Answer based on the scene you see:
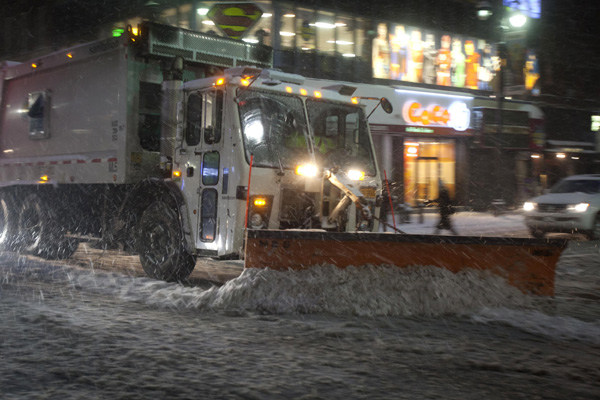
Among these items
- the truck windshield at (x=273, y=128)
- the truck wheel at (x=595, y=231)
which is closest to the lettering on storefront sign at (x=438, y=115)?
the truck wheel at (x=595, y=231)

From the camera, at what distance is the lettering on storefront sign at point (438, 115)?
26.3 metres

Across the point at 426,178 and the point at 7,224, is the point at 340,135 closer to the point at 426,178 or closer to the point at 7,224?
the point at 7,224

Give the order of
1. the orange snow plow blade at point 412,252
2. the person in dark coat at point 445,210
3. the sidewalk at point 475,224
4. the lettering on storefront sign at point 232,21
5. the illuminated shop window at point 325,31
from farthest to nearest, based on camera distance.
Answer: the illuminated shop window at point 325,31, the sidewalk at point 475,224, the lettering on storefront sign at point 232,21, the person in dark coat at point 445,210, the orange snow plow blade at point 412,252

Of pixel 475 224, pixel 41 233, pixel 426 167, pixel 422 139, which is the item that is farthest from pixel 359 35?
pixel 41 233

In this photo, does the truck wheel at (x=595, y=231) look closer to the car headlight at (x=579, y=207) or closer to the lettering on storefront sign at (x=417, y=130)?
the car headlight at (x=579, y=207)

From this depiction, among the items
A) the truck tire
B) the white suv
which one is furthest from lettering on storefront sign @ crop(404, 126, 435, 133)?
the truck tire

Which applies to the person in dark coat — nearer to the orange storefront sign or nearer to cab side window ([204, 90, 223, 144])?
cab side window ([204, 90, 223, 144])

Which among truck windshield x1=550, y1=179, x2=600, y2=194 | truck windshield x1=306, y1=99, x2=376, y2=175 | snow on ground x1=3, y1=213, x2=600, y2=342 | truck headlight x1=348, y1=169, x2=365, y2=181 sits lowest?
snow on ground x1=3, y1=213, x2=600, y2=342

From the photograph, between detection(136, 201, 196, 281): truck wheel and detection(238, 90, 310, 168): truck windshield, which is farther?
detection(136, 201, 196, 281): truck wheel

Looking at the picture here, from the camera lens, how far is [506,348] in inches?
208

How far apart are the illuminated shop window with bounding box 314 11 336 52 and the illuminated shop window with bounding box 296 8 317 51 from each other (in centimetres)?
22

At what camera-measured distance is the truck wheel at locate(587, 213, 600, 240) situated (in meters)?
16.0

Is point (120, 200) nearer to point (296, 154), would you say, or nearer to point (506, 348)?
point (296, 154)

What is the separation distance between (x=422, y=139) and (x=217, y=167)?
66.7 ft
